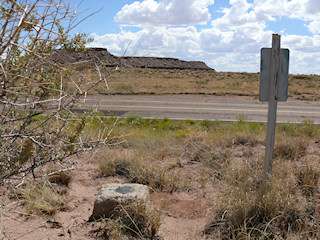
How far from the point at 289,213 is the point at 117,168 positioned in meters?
2.94

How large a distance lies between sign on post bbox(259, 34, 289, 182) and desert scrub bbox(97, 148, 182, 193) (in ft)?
4.72

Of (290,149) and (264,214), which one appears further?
(290,149)

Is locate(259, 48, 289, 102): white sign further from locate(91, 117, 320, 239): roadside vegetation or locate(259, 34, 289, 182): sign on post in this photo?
locate(91, 117, 320, 239): roadside vegetation

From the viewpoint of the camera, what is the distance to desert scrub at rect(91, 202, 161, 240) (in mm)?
4004

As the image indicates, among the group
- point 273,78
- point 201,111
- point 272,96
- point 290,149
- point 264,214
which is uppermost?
point 273,78

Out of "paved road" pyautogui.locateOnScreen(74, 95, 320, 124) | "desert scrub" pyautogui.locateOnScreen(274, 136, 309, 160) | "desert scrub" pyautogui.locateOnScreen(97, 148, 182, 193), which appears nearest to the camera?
"desert scrub" pyautogui.locateOnScreen(97, 148, 182, 193)

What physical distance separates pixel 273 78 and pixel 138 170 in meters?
2.37

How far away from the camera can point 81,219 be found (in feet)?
14.7

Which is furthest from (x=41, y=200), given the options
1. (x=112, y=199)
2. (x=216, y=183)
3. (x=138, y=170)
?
(x=216, y=183)

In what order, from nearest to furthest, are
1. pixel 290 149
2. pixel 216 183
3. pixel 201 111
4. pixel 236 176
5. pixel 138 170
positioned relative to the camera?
1. pixel 236 176
2. pixel 216 183
3. pixel 138 170
4. pixel 290 149
5. pixel 201 111

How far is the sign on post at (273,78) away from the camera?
466cm

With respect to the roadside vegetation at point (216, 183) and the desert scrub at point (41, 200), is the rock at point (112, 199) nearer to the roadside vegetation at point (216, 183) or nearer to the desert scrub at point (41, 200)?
the roadside vegetation at point (216, 183)

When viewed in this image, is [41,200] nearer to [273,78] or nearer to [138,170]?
[138,170]

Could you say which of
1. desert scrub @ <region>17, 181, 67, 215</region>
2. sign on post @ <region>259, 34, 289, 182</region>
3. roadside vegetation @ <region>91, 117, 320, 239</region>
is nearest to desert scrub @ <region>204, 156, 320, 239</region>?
roadside vegetation @ <region>91, 117, 320, 239</region>
